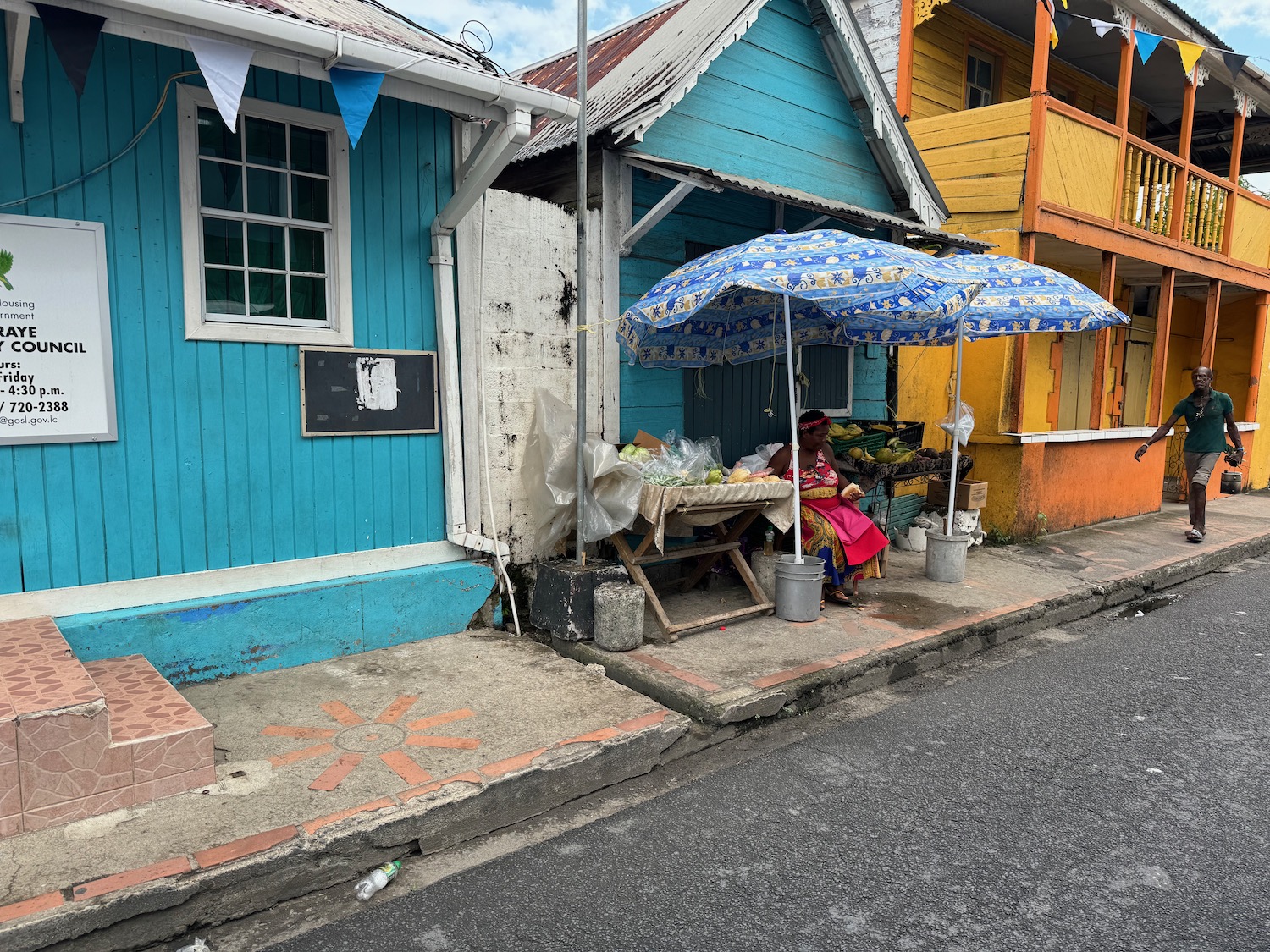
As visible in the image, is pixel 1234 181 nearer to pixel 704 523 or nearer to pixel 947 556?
pixel 947 556

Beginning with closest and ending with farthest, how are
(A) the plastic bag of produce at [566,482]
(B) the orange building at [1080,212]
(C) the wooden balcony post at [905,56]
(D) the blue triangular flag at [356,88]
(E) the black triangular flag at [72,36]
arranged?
1. (E) the black triangular flag at [72,36]
2. (D) the blue triangular flag at [356,88]
3. (A) the plastic bag of produce at [566,482]
4. (B) the orange building at [1080,212]
5. (C) the wooden balcony post at [905,56]

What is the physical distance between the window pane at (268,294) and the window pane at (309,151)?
65cm

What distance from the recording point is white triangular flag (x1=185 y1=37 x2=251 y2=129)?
11.4 feet

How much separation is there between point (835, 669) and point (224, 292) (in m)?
4.05

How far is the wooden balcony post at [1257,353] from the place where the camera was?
13852 millimetres

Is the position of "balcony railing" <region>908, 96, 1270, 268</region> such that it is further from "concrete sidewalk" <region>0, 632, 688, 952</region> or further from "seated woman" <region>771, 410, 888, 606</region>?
"concrete sidewalk" <region>0, 632, 688, 952</region>

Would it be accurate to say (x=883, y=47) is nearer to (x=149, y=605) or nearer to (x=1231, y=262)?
(x=1231, y=262)

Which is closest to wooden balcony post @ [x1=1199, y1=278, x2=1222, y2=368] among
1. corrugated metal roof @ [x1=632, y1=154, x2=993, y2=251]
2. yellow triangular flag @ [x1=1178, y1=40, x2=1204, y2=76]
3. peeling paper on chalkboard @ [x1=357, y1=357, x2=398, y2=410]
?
yellow triangular flag @ [x1=1178, y1=40, x2=1204, y2=76]

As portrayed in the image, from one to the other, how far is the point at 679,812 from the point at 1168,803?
6.97 ft

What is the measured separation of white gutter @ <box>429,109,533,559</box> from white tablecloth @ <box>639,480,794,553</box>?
1.04m

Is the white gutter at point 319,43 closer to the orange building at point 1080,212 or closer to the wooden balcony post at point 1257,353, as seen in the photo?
the orange building at point 1080,212

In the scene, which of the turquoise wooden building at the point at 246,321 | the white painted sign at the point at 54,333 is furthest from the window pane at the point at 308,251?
the white painted sign at the point at 54,333

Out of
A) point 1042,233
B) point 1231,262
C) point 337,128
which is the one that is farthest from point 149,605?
point 1231,262

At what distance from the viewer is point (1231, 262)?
12.5 m
